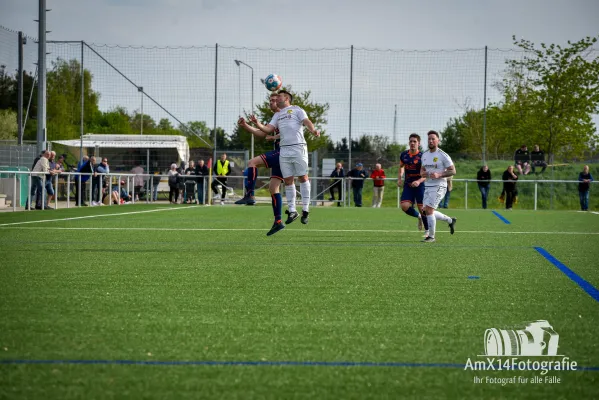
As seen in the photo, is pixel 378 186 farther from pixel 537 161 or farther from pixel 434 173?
pixel 434 173

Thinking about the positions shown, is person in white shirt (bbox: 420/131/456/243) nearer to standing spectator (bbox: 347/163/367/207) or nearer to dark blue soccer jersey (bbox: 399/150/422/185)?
dark blue soccer jersey (bbox: 399/150/422/185)

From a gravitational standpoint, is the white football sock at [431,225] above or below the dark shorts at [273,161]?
below

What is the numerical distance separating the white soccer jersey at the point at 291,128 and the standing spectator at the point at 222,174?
17.1 m

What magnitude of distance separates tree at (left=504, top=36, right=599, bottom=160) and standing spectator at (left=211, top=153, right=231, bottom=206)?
1434 centimetres

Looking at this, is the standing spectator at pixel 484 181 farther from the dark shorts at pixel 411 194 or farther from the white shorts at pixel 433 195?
the white shorts at pixel 433 195

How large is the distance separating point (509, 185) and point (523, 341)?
1028 inches

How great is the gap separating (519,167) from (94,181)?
56.0 feet

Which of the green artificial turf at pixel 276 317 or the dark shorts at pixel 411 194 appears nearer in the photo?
the green artificial turf at pixel 276 317

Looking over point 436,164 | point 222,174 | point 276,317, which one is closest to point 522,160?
point 222,174

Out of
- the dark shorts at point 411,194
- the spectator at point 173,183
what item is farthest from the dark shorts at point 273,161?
the spectator at point 173,183

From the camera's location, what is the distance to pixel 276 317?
473cm

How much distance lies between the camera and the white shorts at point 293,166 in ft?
35.9

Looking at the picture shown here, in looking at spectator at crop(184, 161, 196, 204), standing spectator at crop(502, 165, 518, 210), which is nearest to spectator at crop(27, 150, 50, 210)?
spectator at crop(184, 161, 196, 204)

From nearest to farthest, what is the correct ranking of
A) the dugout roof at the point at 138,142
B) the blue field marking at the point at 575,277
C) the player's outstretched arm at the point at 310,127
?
the blue field marking at the point at 575,277, the player's outstretched arm at the point at 310,127, the dugout roof at the point at 138,142
